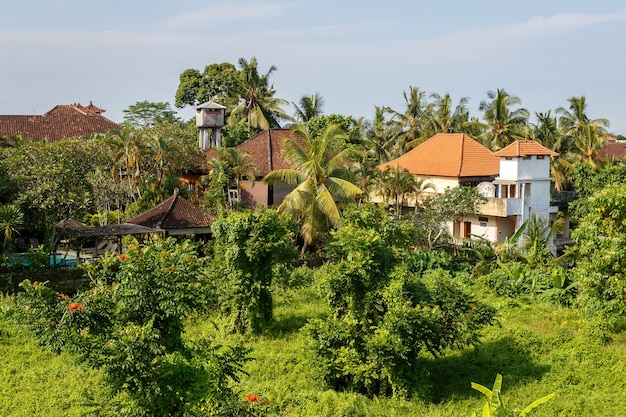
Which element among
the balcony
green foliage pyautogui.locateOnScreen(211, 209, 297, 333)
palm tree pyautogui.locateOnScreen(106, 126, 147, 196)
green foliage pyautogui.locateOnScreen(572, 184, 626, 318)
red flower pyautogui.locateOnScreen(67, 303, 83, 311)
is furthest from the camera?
palm tree pyautogui.locateOnScreen(106, 126, 147, 196)

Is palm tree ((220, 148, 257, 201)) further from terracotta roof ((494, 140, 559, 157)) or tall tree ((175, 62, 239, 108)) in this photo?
tall tree ((175, 62, 239, 108))

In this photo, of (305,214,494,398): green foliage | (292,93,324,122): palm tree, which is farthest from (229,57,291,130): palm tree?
(305,214,494,398): green foliage

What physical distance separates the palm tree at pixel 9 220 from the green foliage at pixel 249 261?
21.7 feet

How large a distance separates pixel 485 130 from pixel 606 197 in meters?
29.3

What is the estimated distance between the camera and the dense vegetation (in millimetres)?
9766

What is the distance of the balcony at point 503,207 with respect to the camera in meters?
31.6

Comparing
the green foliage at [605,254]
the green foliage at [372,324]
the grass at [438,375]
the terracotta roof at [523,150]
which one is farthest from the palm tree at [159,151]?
the green foliage at [605,254]

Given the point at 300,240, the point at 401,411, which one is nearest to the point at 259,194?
the point at 300,240

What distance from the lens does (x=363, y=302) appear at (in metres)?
14.9

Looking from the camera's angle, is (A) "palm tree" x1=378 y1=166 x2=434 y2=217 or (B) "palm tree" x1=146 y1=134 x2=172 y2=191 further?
(B) "palm tree" x1=146 y1=134 x2=172 y2=191

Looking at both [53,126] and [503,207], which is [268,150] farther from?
[53,126]

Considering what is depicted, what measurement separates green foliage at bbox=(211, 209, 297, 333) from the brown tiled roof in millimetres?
24236

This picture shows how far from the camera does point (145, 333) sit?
924 centimetres

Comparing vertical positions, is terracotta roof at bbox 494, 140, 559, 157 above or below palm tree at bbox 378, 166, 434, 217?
above
